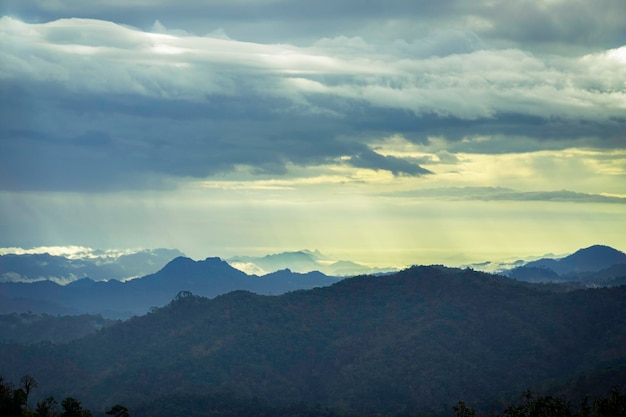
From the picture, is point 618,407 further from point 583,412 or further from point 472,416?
point 472,416

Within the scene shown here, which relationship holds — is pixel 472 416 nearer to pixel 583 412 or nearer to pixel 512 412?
pixel 512 412

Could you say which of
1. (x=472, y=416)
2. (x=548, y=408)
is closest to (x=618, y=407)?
(x=548, y=408)

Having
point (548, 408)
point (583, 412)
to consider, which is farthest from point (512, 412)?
point (583, 412)

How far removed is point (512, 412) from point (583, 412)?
18998 mm

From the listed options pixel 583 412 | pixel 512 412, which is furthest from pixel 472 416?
pixel 583 412

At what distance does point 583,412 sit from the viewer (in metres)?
176

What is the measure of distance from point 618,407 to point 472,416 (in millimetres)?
27599

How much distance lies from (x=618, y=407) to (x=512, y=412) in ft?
64.9

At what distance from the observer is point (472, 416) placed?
554ft

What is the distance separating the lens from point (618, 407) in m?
162

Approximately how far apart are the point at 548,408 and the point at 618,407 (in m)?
13.1

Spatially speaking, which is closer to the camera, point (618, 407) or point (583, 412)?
point (618, 407)

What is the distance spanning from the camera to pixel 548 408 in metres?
168

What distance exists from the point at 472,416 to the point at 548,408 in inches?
586
